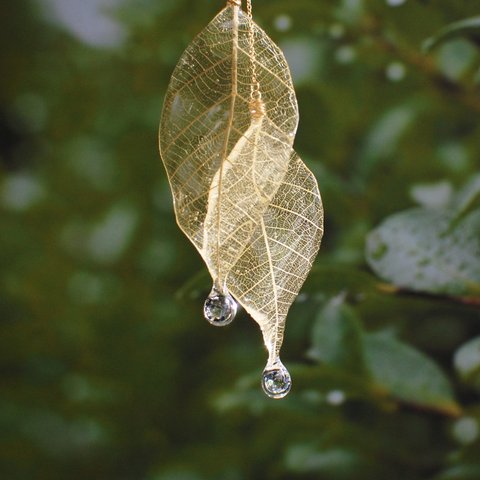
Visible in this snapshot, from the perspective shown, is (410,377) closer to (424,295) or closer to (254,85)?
(424,295)

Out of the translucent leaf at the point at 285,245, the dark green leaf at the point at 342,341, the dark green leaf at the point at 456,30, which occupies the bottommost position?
the dark green leaf at the point at 342,341

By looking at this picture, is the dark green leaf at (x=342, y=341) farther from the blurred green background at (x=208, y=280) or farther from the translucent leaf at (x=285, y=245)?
the translucent leaf at (x=285, y=245)

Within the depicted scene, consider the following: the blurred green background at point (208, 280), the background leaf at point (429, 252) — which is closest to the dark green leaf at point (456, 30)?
the blurred green background at point (208, 280)

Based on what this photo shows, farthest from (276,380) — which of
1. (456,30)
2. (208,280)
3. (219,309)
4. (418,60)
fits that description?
(418,60)

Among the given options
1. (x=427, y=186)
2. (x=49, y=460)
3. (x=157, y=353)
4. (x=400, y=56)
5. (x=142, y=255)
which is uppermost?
(x=400, y=56)

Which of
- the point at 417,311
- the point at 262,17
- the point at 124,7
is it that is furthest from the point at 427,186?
the point at 124,7

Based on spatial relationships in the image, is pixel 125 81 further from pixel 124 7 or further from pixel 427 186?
pixel 427 186
